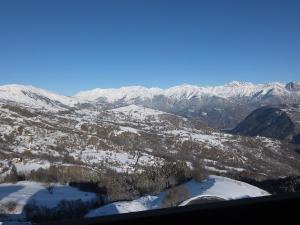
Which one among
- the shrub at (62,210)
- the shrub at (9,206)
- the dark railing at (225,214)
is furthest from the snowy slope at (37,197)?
the dark railing at (225,214)

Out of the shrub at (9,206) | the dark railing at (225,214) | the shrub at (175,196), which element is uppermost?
the dark railing at (225,214)

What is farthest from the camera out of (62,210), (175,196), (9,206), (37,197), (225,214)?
(37,197)

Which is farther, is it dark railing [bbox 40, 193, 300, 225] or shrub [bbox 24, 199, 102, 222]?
shrub [bbox 24, 199, 102, 222]

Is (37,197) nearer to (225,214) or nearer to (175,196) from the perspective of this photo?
(175,196)

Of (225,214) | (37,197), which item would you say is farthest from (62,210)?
(225,214)

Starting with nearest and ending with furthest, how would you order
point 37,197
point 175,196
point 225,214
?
1. point 225,214
2. point 175,196
3. point 37,197

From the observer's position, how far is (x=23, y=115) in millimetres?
136500

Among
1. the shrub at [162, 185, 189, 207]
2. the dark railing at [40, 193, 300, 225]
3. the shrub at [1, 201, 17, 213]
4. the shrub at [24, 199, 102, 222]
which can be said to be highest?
the dark railing at [40, 193, 300, 225]

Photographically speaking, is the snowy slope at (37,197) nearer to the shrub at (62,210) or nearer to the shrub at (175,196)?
the shrub at (62,210)

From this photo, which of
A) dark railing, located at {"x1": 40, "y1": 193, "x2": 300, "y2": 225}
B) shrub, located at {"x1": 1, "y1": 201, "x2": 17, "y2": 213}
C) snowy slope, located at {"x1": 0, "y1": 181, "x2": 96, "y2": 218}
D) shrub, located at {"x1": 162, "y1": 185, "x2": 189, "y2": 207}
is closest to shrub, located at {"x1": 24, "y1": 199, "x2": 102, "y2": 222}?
snowy slope, located at {"x1": 0, "y1": 181, "x2": 96, "y2": 218}

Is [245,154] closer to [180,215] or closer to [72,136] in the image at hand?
[72,136]

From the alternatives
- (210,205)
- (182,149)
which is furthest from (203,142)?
(210,205)

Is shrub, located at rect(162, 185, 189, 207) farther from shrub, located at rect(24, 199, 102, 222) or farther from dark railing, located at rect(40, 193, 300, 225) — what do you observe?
dark railing, located at rect(40, 193, 300, 225)

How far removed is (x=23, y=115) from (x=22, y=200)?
123214mm
